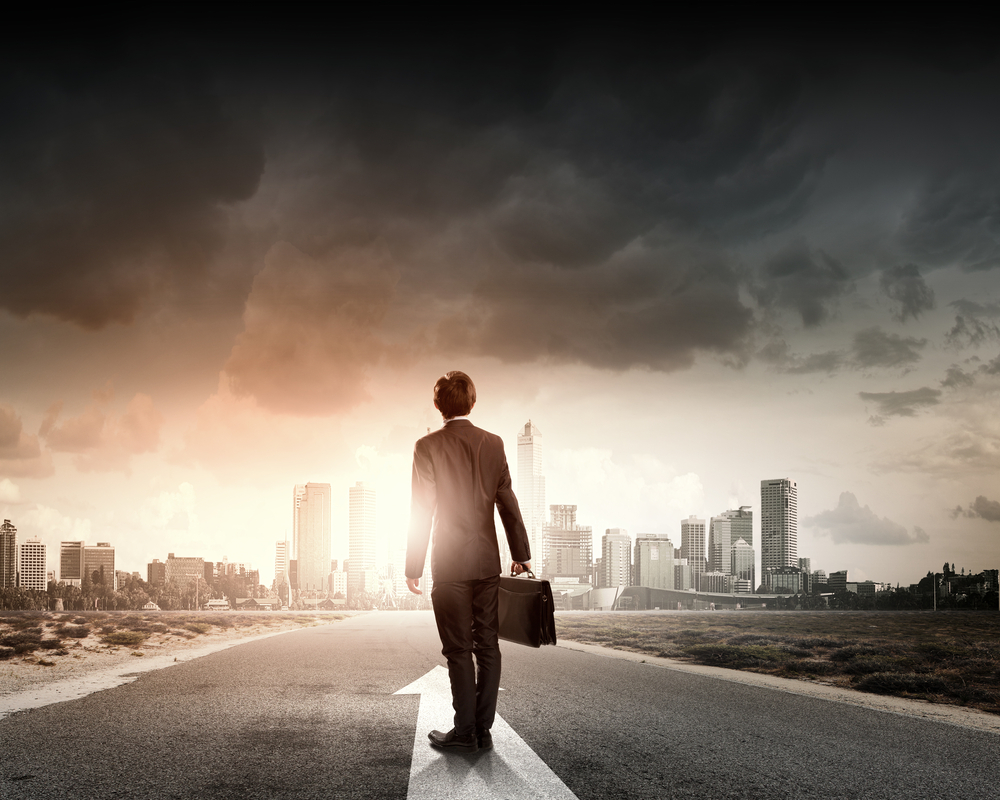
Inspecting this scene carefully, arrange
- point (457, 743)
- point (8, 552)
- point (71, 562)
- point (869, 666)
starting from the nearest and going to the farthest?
point (457, 743)
point (869, 666)
point (8, 552)
point (71, 562)

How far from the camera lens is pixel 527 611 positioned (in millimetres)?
4391

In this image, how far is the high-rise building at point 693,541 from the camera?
140 meters

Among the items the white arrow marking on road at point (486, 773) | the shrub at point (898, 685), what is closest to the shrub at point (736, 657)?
the shrub at point (898, 685)

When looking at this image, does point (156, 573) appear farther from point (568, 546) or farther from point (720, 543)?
point (720, 543)

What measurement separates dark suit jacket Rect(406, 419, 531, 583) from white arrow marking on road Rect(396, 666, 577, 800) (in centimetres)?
106

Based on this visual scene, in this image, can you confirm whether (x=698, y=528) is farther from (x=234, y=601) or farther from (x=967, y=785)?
(x=967, y=785)

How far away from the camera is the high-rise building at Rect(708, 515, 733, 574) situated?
12556cm

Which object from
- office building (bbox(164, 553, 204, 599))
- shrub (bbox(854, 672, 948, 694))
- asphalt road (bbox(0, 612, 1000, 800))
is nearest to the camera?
asphalt road (bbox(0, 612, 1000, 800))

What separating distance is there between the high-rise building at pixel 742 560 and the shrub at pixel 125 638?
364 ft

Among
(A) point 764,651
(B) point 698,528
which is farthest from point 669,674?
(B) point 698,528

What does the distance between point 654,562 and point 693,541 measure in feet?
132

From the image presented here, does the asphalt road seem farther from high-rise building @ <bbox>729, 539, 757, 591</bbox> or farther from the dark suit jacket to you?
high-rise building @ <bbox>729, 539, 757, 591</bbox>

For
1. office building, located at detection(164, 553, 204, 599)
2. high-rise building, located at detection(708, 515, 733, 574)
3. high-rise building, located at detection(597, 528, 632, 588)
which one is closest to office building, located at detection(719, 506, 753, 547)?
high-rise building, located at detection(708, 515, 733, 574)

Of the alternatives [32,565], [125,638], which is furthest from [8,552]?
[125,638]
